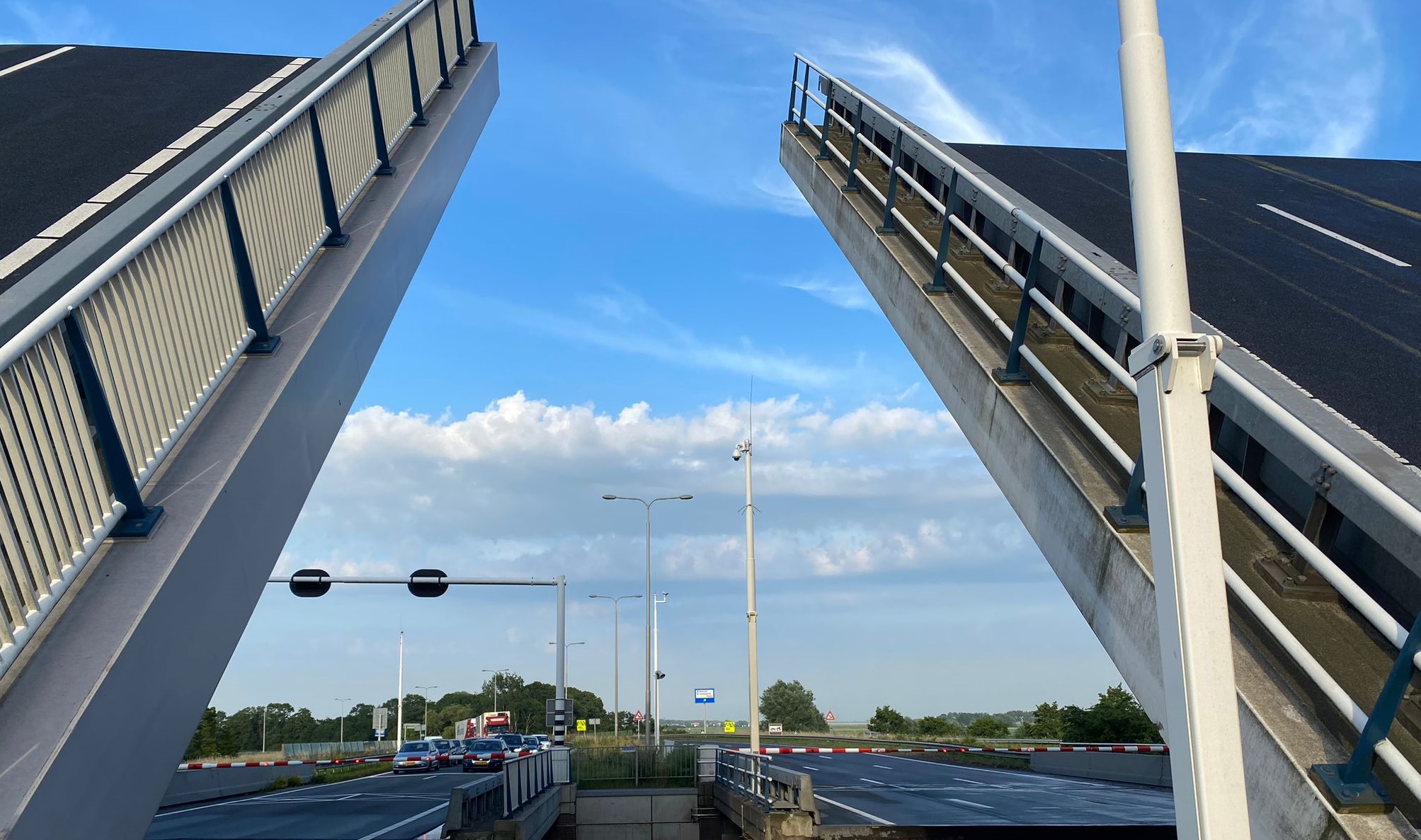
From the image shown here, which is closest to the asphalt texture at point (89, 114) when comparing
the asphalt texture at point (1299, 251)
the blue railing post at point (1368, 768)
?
the blue railing post at point (1368, 768)

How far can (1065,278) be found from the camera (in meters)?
8.49

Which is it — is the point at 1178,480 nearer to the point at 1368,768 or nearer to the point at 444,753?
the point at 1368,768

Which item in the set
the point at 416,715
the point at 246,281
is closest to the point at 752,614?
the point at 246,281

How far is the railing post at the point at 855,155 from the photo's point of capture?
14602 millimetres

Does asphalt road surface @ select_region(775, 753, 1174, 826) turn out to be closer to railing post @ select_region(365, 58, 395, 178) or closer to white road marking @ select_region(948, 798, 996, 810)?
white road marking @ select_region(948, 798, 996, 810)

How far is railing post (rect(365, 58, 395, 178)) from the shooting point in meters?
10.4

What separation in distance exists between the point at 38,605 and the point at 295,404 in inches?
96.1

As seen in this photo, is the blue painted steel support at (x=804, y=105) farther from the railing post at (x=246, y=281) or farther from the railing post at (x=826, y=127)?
the railing post at (x=246, y=281)

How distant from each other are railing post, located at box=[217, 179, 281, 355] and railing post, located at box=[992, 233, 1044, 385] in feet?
17.0

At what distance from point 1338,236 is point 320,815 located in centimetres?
1991

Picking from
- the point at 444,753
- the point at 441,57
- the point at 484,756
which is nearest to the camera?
the point at 441,57

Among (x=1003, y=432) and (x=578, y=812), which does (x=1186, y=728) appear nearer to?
(x=1003, y=432)

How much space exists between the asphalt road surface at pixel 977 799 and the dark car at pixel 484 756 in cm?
1210

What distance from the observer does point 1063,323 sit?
7.20 meters
